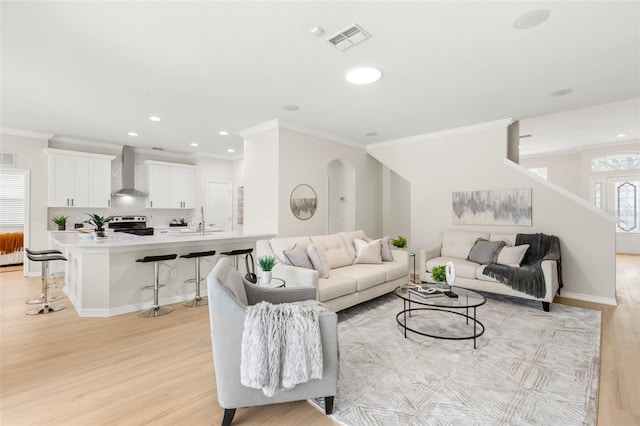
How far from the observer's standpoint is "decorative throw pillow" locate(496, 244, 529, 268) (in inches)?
166

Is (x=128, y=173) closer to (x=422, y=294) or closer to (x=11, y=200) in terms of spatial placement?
(x=11, y=200)

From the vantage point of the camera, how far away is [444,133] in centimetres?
552

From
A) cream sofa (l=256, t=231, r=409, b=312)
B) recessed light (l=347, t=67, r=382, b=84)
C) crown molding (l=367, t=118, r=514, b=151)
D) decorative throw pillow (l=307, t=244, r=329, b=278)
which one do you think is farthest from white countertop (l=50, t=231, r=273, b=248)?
crown molding (l=367, t=118, r=514, b=151)

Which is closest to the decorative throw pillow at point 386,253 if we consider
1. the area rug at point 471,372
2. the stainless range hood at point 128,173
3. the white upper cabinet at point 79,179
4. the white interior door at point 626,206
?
the area rug at point 471,372

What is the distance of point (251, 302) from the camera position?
243 centimetres

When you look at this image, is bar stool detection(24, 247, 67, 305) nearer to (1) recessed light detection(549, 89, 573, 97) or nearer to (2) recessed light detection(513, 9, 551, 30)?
(2) recessed light detection(513, 9, 551, 30)

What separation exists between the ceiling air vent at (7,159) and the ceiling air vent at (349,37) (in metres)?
6.64

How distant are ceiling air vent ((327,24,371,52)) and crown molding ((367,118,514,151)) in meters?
3.43

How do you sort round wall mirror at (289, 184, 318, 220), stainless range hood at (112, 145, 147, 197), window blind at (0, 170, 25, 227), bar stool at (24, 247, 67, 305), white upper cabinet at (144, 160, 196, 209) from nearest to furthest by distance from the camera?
bar stool at (24, 247, 67, 305) < round wall mirror at (289, 184, 318, 220) < window blind at (0, 170, 25, 227) < stainless range hood at (112, 145, 147, 197) < white upper cabinet at (144, 160, 196, 209)

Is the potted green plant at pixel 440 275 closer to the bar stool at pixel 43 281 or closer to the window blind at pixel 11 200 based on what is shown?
the bar stool at pixel 43 281

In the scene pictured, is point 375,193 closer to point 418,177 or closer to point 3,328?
point 418,177

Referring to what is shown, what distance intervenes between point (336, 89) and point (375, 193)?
12.0ft

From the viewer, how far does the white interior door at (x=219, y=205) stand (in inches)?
317

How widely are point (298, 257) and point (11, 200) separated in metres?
7.44
